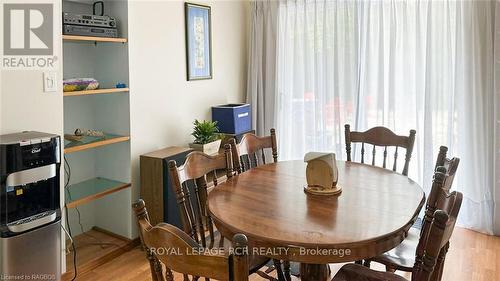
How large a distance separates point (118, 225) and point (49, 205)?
40.5 inches

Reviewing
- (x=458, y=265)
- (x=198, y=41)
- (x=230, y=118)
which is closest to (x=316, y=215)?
(x=458, y=265)

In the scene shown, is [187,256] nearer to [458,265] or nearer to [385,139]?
[385,139]

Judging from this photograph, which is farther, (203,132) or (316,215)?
(203,132)

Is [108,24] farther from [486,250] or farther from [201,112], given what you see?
[486,250]

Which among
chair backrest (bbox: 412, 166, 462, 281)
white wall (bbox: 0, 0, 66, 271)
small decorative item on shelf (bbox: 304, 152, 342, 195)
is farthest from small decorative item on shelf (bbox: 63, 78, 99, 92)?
chair backrest (bbox: 412, 166, 462, 281)

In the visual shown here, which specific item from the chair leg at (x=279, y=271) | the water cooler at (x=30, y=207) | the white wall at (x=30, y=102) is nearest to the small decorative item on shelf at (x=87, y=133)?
the white wall at (x=30, y=102)

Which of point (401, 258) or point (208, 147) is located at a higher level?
point (208, 147)

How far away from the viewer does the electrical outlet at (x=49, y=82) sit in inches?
88.8

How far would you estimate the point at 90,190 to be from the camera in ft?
9.34

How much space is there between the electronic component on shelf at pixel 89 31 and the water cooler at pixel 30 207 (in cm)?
74

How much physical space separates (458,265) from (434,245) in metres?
1.88

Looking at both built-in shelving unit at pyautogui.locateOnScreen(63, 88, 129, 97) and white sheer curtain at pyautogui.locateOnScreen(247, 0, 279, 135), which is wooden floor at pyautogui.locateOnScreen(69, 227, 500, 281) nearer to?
built-in shelving unit at pyautogui.locateOnScreen(63, 88, 129, 97)

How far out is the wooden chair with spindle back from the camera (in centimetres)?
143

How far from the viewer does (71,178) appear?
117 inches
